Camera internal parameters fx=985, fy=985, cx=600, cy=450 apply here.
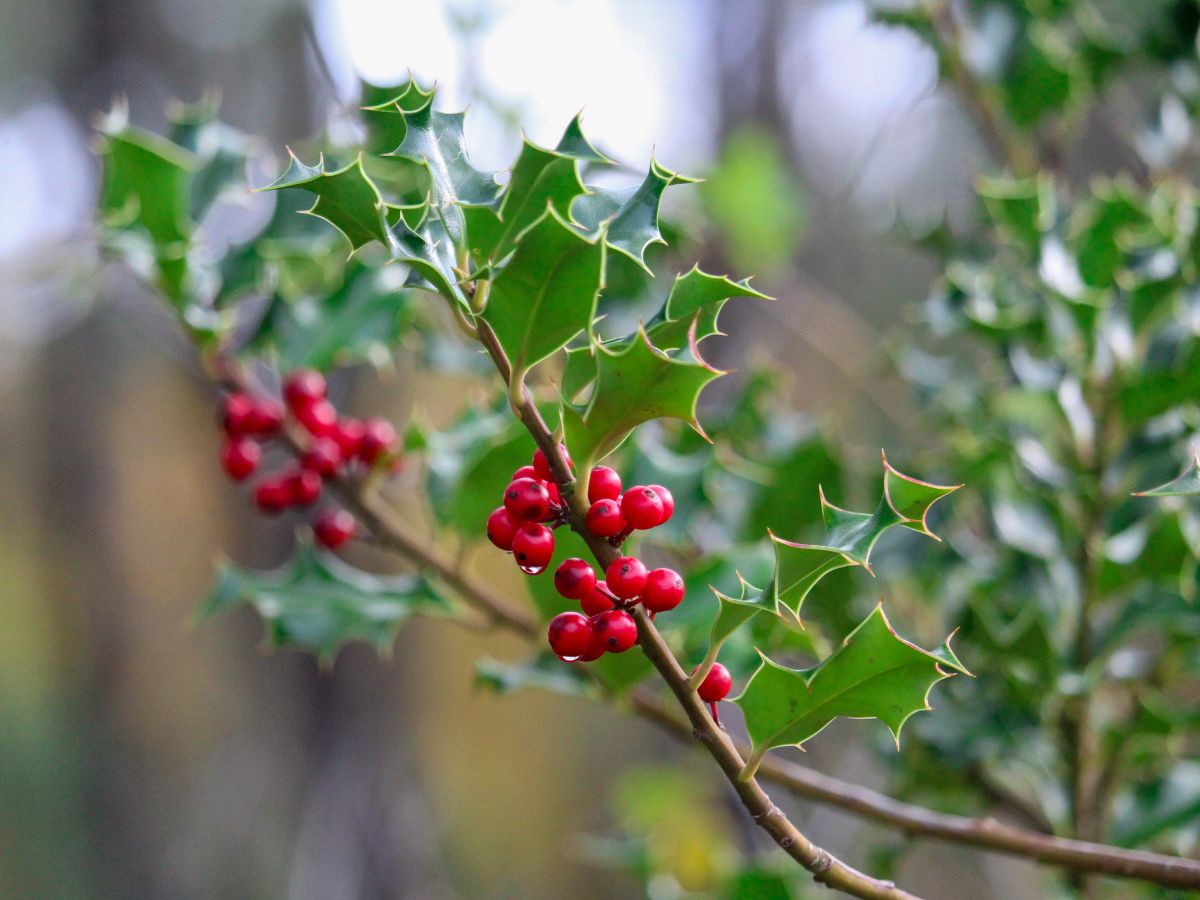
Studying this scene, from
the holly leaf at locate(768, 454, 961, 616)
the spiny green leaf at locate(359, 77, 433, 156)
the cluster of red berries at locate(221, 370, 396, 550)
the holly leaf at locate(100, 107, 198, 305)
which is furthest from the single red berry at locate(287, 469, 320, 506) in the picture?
the holly leaf at locate(768, 454, 961, 616)

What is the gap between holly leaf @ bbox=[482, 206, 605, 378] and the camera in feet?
1.50

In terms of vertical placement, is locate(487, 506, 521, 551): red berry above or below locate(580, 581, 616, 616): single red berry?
above

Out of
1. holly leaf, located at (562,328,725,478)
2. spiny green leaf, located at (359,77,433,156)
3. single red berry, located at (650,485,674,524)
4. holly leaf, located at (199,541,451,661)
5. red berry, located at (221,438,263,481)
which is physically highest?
spiny green leaf, located at (359,77,433,156)

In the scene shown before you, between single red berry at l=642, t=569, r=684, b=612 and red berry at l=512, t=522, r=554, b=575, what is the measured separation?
53 millimetres

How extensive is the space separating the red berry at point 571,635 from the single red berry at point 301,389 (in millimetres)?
595

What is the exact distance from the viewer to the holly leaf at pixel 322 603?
3.07 ft

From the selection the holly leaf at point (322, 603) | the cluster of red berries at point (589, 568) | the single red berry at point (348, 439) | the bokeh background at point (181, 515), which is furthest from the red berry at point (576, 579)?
the bokeh background at point (181, 515)

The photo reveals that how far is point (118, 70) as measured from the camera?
3332 mm

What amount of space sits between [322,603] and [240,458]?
17 cm

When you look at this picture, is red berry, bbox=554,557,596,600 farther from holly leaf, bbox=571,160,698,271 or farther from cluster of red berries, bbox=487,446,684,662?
holly leaf, bbox=571,160,698,271

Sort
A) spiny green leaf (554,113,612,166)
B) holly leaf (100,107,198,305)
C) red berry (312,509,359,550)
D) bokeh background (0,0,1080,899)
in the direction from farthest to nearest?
bokeh background (0,0,1080,899) < red berry (312,509,359,550) < holly leaf (100,107,198,305) < spiny green leaf (554,113,612,166)

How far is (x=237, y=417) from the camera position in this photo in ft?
3.23

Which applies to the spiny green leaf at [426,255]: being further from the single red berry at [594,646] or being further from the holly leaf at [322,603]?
the holly leaf at [322,603]

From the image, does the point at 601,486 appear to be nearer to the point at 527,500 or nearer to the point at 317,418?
the point at 527,500
